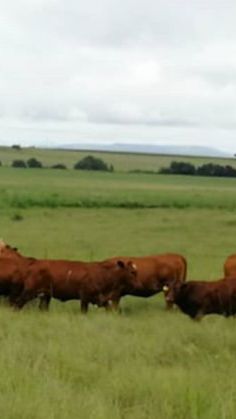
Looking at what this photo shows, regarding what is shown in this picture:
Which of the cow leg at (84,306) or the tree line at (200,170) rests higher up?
the cow leg at (84,306)

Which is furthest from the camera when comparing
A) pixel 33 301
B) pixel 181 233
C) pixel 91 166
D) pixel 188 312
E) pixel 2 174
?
pixel 91 166

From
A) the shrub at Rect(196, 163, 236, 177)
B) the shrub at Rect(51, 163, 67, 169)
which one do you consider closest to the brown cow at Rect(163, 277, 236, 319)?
the shrub at Rect(51, 163, 67, 169)

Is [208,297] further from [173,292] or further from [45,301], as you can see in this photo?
[45,301]

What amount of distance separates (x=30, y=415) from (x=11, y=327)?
4405 mm

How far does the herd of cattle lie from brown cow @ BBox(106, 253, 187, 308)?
10.2 inches

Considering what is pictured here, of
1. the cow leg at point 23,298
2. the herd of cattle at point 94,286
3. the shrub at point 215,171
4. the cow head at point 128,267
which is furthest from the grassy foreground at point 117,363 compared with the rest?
the shrub at point 215,171

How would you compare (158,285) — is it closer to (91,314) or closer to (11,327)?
(91,314)

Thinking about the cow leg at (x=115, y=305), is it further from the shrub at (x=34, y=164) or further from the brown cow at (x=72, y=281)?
the shrub at (x=34, y=164)

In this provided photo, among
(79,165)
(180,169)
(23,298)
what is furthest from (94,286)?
(79,165)

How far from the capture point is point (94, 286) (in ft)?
43.5

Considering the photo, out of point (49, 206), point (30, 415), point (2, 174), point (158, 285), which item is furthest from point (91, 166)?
point (30, 415)

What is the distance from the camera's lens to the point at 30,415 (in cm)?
614

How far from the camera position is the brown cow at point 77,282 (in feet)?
42.6

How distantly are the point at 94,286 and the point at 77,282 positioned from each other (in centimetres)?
29
